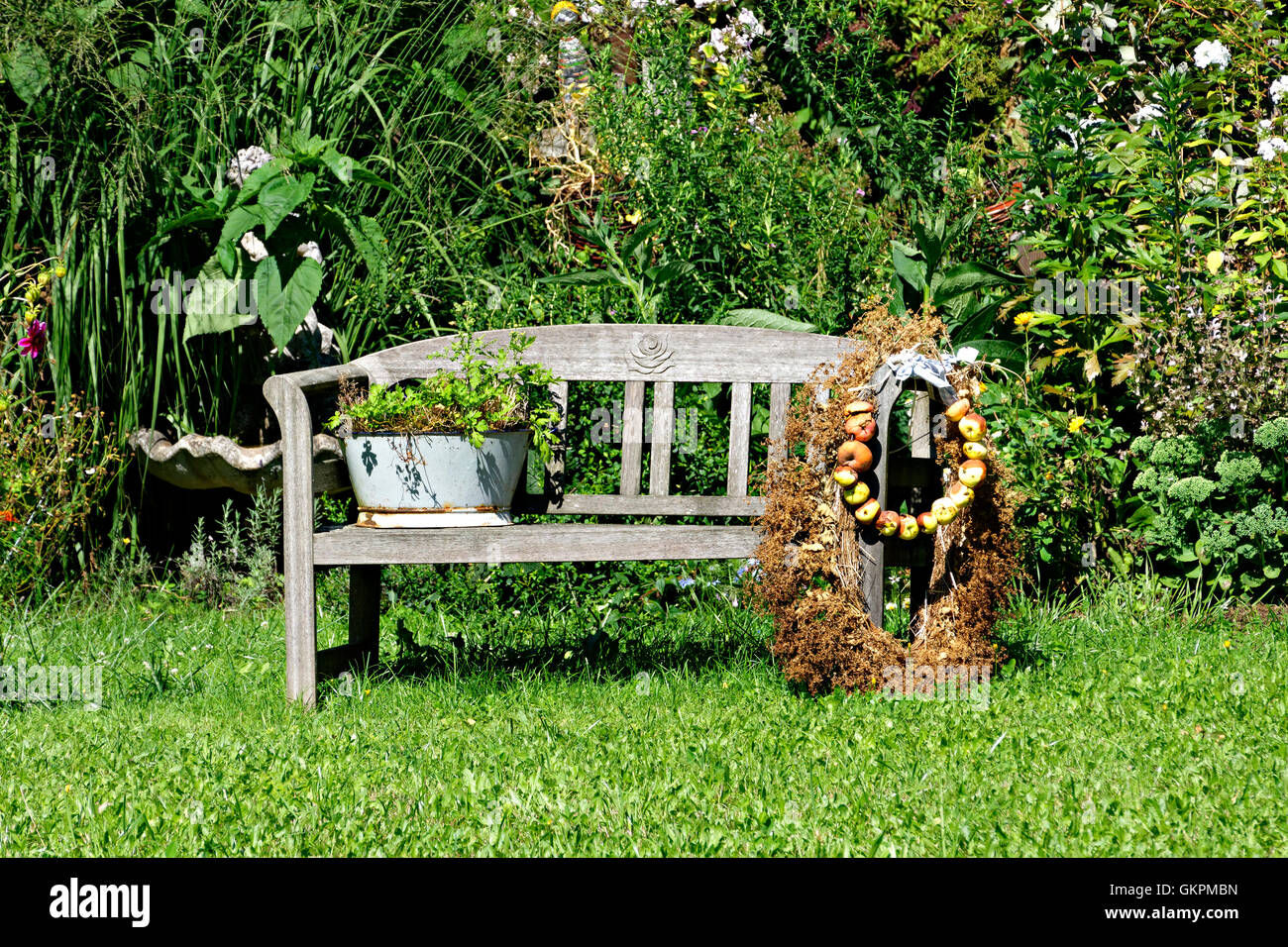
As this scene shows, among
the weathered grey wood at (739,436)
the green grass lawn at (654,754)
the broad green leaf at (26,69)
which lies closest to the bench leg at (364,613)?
the green grass lawn at (654,754)

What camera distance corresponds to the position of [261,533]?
471 cm

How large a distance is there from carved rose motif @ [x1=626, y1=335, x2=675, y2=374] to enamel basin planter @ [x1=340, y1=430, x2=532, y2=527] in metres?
0.44

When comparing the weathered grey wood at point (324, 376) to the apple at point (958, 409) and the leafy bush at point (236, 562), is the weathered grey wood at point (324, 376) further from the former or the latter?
the apple at point (958, 409)

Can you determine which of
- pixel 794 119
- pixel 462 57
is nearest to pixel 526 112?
pixel 462 57

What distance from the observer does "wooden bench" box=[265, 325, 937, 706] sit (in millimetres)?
3135

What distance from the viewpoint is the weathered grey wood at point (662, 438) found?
3.45 metres

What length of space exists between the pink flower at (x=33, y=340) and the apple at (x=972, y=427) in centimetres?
332

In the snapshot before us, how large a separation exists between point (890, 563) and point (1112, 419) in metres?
1.61

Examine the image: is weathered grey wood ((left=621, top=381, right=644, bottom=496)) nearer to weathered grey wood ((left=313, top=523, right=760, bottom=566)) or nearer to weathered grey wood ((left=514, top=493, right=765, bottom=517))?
weathered grey wood ((left=514, top=493, right=765, bottom=517))

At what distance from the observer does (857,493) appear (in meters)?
3.04

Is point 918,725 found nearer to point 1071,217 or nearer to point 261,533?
point 1071,217
